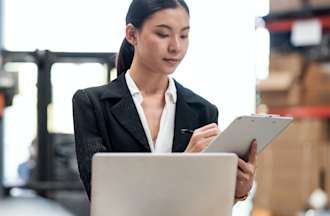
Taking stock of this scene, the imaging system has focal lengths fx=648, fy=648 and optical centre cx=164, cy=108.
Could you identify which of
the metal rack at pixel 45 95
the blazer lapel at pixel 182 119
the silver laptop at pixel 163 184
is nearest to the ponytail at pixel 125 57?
the blazer lapel at pixel 182 119

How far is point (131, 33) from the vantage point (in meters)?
1.37

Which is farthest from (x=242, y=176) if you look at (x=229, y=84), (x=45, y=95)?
(x=229, y=84)

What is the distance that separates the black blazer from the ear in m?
0.10

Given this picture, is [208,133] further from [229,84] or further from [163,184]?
[229,84]

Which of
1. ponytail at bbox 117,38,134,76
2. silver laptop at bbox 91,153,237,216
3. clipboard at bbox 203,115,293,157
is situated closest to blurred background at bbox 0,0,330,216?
ponytail at bbox 117,38,134,76

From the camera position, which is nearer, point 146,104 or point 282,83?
point 146,104

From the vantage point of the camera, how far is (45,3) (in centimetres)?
549

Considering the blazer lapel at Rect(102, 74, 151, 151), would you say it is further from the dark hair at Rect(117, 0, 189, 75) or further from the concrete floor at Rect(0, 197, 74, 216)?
the concrete floor at Rect(0, 197, 74, 216)

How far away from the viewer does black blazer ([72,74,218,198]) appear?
1.28 meters

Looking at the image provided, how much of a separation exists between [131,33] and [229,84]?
3.49m

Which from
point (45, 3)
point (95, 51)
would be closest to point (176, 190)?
point (95, 51)

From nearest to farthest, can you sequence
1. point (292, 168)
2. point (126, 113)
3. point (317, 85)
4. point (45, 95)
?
point (126, 113)
point (45, 95)
point (292, 168)
point (317, 85)

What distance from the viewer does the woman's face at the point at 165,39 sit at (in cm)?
Result: 130

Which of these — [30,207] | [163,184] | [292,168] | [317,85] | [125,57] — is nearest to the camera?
[163,184]
